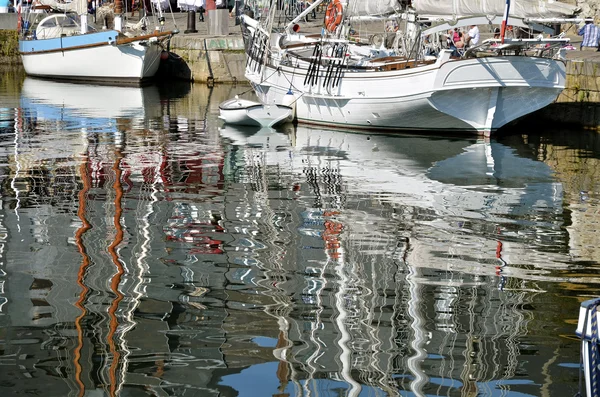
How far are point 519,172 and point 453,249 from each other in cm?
674

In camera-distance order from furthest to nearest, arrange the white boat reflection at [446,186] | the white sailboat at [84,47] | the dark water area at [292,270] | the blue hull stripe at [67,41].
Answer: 1. the blue hull stripe at [67,41]
2. the white sailboat at [84,47]
3. the white boat reflection at [446,186]
4. the dark water area at [292,270]

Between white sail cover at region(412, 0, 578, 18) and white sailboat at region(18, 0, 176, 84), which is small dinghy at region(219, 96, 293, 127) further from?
white sailboat at region(18, 0, 176, 84)

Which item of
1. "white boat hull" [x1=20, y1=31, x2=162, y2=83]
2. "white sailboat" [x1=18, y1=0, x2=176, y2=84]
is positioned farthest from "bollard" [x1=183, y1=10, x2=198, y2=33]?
"white boat hull" [x1=20, y1=31, x2=162, y2=83]

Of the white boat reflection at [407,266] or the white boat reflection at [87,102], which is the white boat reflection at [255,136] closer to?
the white boat reflection at [407,266]

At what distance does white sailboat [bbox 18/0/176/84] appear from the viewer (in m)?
36.1

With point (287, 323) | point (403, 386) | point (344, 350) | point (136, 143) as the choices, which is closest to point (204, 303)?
point (287, 323)

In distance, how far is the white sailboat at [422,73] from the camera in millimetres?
21375

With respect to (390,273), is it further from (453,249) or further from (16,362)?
(16,362)

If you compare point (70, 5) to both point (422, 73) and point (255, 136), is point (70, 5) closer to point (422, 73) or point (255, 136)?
point (255, 136)

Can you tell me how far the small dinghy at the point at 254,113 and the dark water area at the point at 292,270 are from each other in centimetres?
373

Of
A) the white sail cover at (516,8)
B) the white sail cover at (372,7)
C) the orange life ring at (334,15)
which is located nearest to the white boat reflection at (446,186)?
the orange life ring at (334,15)

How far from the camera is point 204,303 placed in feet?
30.5

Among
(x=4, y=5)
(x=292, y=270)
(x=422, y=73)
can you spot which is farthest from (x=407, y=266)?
(x=4, y=5)

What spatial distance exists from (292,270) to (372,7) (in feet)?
48.3
